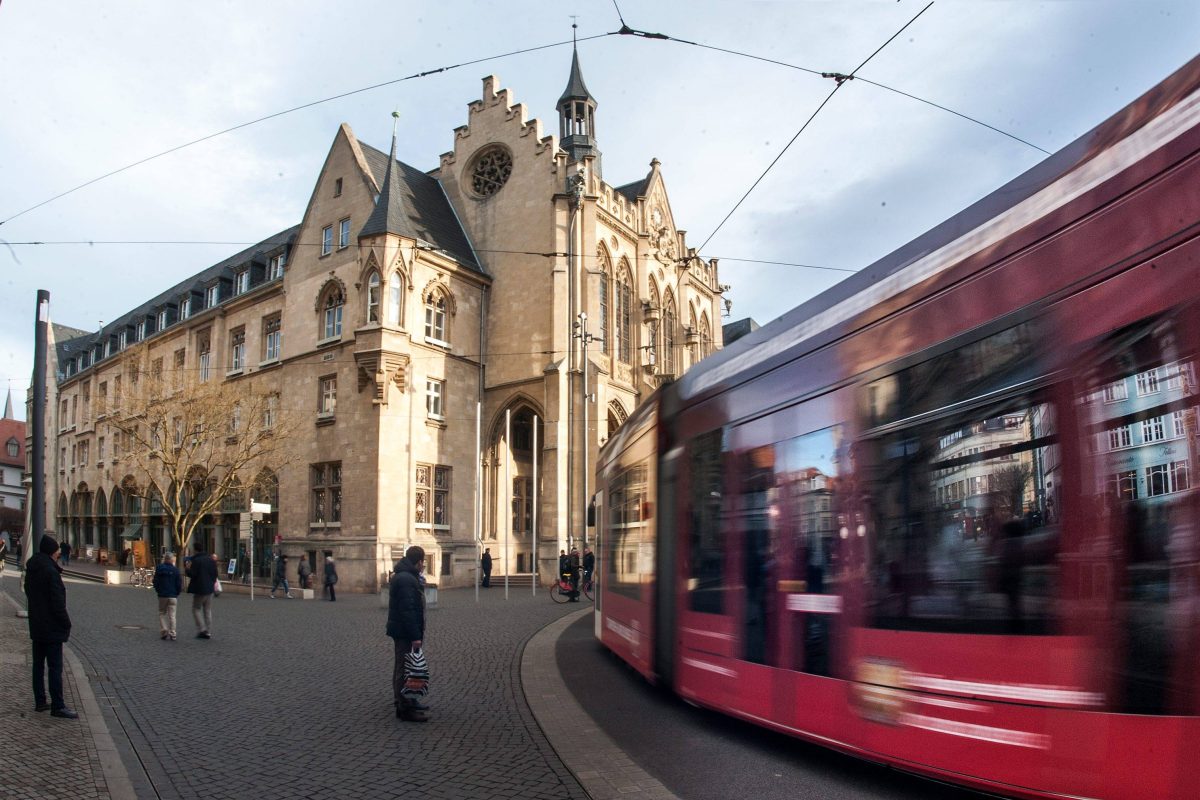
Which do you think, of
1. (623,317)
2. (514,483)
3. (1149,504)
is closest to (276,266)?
(514,483)

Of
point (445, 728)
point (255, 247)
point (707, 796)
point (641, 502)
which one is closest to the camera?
point (707, 796)

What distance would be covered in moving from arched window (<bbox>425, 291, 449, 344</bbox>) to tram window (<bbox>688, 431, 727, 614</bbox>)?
86.5 ft

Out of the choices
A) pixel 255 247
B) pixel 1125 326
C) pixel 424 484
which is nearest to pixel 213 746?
pixel 1125 326

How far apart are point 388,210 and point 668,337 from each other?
15941 millimetres

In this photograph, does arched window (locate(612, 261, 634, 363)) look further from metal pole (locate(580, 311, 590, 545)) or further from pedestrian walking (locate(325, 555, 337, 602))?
pedestrian walking (locate(325, 555, 337, 602))

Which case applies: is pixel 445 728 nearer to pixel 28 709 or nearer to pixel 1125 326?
pixel 28 709

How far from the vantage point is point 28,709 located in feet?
26.5

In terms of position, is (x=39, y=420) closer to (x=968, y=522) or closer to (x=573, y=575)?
(x=573, y=575)

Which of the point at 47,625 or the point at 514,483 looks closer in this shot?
the point at 47,625

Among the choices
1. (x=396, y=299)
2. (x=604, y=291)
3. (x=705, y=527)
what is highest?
(x=604, y=291)

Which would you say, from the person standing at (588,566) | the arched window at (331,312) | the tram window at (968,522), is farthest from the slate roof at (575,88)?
the tram window at (968,522)

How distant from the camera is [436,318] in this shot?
3400 cm

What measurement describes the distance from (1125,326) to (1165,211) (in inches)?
20.3

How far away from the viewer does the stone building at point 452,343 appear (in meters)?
31.4
